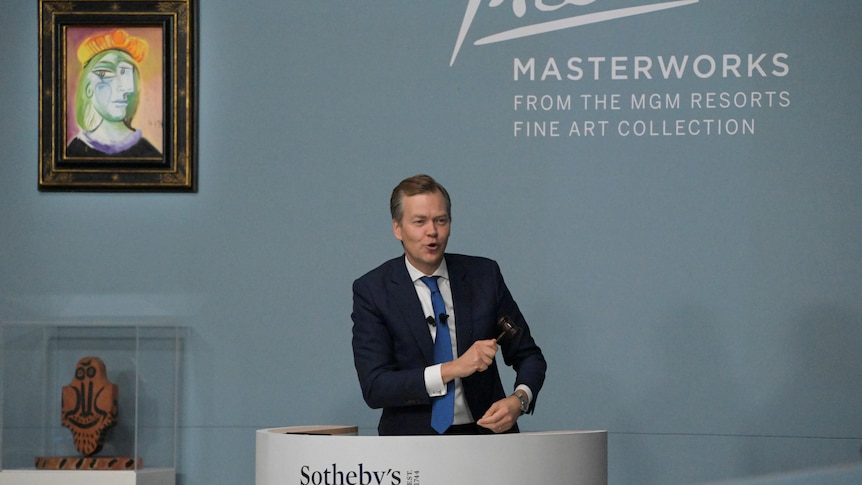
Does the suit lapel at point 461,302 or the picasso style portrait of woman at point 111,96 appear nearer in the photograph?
the suit lapel at point 461,302

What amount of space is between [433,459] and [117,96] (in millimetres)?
2806

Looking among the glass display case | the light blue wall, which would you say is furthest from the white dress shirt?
the glass display case

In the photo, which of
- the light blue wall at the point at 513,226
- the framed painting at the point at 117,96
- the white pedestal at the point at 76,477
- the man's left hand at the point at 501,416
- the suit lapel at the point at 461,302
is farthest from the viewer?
the framed painting at the point at 117,96

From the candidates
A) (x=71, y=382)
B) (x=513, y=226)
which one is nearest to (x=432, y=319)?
(x=513, y=226)

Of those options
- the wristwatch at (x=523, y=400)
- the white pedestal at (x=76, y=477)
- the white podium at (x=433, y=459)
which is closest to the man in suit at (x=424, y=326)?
the wristwatch at (x=523, y=400)

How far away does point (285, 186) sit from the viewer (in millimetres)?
4816

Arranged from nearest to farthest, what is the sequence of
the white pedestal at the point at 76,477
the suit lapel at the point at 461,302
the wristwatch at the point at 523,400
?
1. the wristwatch at the point at 523,400
2. the suit lapel at the point at 461,302
3. the white pedestal at the point at 76,477

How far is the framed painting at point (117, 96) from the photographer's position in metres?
4.82

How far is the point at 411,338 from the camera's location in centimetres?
302

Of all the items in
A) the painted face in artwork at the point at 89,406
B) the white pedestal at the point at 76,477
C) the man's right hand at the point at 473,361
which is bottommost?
the white pedestal at the point at 76,477

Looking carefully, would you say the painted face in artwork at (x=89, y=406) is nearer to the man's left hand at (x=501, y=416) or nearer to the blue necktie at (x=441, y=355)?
the blue necktie at (x=441, y=355)
